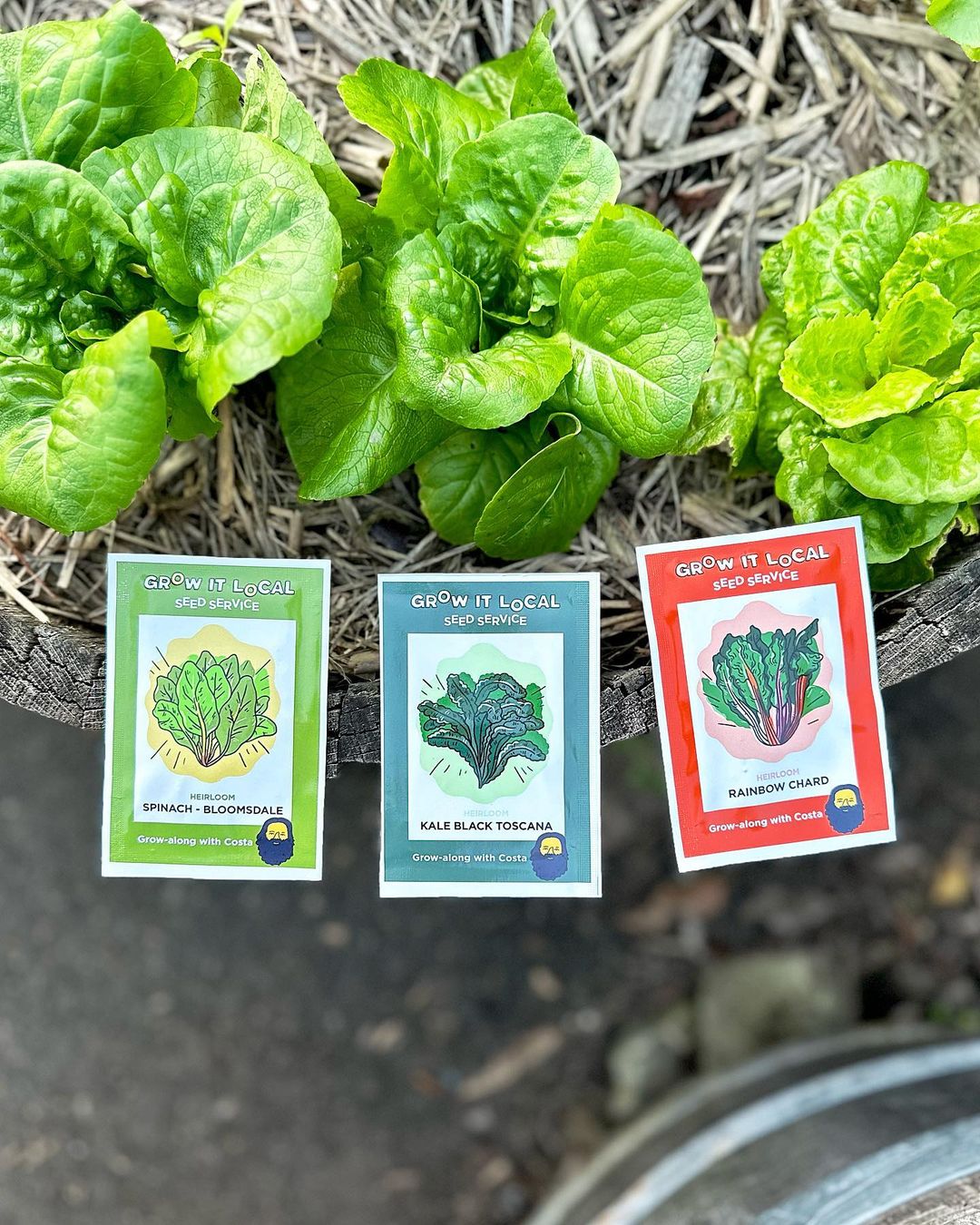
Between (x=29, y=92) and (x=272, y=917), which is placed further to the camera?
(x=272, y=917)

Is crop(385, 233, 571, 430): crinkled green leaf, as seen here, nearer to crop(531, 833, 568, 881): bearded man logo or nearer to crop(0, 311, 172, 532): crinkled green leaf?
crop(0, 311, 172, 532): crinkled green leaf

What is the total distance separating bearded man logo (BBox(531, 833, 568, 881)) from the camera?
3.21 ft

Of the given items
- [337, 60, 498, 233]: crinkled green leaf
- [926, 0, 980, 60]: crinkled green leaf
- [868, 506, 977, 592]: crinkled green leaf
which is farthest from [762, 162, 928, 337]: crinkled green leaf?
[337, 60, 498, 233]: crinkled green leaf

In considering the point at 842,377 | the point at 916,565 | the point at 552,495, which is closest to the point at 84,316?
the point at 552,495

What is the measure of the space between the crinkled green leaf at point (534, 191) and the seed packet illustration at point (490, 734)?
30 centimetres

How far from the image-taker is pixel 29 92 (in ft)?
2.86

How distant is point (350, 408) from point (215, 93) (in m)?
0.32

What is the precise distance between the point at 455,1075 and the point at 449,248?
120 centimetres

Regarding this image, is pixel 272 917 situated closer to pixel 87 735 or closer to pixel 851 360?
pixel 87 735

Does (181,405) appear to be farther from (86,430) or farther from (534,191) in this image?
(534,191)

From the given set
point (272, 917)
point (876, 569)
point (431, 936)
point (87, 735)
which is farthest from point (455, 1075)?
point (876, 569)

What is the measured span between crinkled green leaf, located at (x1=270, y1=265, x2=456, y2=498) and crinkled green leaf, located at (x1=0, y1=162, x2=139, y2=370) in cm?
18

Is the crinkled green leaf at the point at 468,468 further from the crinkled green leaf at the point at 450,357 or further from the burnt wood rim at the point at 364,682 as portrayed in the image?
the burnt wood rim at the point at 364,682

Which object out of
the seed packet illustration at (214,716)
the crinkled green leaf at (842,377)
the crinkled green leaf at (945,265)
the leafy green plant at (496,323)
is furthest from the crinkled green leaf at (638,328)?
the seed packet illustration at (214,716)
